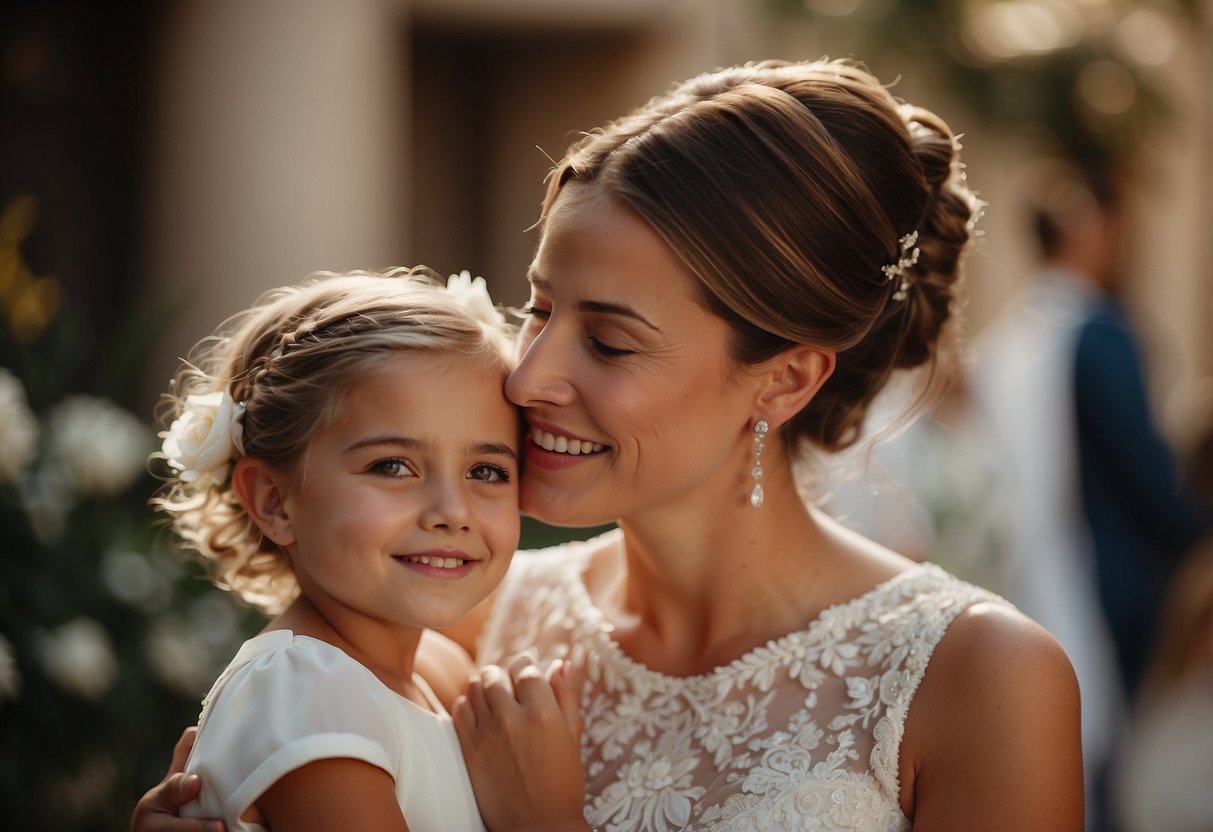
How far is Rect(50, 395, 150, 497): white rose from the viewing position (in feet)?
10.2

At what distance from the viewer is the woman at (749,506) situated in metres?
1.92

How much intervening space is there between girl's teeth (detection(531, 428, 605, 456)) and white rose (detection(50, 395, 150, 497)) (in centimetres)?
146

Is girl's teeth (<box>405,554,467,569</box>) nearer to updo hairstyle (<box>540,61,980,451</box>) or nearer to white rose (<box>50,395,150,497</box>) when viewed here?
updo hairstyle (<box>540,61,980,451</box>)

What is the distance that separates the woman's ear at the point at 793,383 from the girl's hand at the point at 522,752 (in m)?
0.60

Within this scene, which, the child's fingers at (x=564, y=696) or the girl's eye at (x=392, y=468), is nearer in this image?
the girl's eye at (x=392, y=468)

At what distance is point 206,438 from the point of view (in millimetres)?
2080

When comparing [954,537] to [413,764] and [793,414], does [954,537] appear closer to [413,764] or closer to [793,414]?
[793,414]

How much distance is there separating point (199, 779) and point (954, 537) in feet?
12.4

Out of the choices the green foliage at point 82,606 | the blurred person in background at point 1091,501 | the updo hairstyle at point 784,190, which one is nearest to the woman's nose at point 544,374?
the updo hairstyle at point 784,190

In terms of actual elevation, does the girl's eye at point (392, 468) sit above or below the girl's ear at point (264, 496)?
above

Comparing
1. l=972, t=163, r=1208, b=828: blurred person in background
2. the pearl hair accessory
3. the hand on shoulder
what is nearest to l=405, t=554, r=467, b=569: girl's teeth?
the hand on shoulder

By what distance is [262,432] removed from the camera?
2031 millimetres

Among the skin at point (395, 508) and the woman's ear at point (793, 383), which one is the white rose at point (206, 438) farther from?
the woman's ear at point (793, 383)

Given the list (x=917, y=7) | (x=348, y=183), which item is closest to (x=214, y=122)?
(x=348, y=183)
